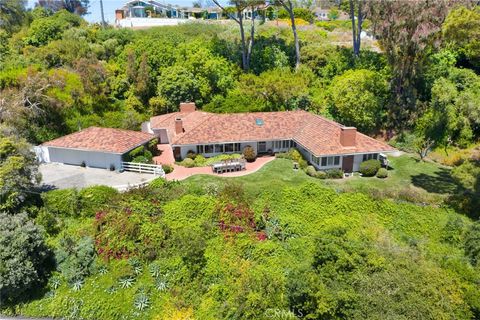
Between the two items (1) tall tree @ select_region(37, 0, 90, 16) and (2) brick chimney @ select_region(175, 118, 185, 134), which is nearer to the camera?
(2) brick chimney @ select_region(175, 118, 185, 134)

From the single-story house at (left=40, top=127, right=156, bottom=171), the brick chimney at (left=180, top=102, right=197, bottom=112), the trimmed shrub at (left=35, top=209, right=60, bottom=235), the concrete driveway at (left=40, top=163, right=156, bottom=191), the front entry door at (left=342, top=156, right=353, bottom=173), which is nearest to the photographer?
the trimmed shrub at (left=35, top=209, right=60, bottom=235)

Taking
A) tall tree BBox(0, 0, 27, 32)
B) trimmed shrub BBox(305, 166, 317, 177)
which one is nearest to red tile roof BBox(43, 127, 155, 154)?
trimmed shrub BBox(305, 166, 317, 177)

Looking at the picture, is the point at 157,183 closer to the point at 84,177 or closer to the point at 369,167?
the point at 84,177

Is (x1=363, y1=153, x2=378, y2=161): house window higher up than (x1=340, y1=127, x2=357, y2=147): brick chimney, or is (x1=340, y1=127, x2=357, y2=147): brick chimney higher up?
(x1=340, y1=127, x2=357, y2=147): brick chimney

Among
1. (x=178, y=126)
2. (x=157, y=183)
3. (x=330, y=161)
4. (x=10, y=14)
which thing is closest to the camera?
(x=157, y=183)

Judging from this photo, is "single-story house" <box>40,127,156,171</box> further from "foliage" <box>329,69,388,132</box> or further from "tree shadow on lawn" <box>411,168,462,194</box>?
"tree shadow on lawn" <box>411,168,462,194</box>

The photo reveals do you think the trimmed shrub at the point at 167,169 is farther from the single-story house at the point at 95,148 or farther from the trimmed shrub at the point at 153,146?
the trimmed shrub at the point at 153,146

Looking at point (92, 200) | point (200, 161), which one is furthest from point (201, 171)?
point (92, 200)
